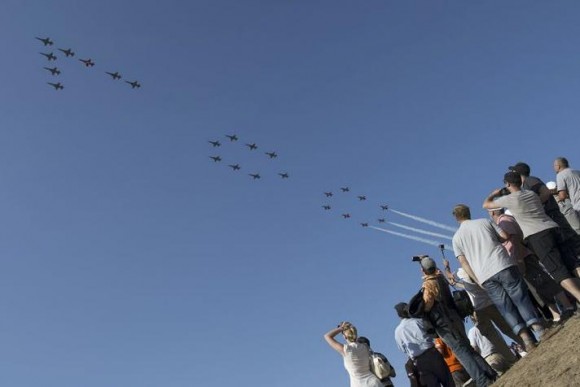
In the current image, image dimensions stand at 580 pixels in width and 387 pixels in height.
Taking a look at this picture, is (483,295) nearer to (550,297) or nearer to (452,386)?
(550,297)

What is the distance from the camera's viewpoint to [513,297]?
750cm

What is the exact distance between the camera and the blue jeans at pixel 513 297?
742 cm

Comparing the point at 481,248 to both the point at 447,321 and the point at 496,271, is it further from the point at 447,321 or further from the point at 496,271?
the point at 447,321

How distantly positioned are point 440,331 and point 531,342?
1.30 meters

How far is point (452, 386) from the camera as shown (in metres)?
7.82

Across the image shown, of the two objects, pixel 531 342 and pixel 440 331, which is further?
pixel 440 331

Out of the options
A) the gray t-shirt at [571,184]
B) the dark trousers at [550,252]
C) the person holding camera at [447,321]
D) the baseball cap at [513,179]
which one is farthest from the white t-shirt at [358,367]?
the gray t-shirt at [571,184]

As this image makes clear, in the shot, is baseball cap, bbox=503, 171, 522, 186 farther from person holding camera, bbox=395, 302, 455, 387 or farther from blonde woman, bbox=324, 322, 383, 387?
blonde woman, bbox=324, 322, 383, 387

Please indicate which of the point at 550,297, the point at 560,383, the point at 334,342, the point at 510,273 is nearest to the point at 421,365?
the point at 334,342

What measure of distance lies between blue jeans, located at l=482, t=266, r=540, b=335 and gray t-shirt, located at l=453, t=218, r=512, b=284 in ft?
0.37

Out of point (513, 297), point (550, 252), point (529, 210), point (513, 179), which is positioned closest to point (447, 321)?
point (513, 297)

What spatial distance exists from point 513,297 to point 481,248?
0.84m

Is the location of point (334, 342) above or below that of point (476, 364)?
above

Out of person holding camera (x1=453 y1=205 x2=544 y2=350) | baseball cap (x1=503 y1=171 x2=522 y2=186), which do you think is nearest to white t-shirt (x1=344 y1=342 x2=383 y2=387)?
person holding camera (x1=453 y1=205 x2=544 y2=350)
